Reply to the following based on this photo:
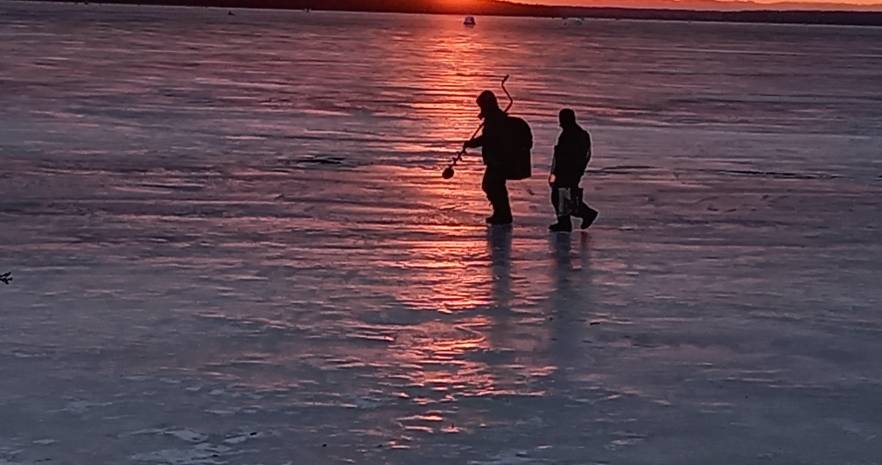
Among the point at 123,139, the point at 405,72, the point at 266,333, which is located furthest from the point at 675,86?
the point at 266,333

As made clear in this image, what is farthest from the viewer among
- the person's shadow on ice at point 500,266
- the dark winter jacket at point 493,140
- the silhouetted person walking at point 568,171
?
the dark winter jacket at point 493,140

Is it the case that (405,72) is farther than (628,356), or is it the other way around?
(405,72)

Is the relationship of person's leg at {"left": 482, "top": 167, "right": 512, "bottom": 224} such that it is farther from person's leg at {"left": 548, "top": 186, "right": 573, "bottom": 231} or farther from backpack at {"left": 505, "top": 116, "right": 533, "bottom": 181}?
person's leg at {"left": 548, "top": 186, "right": 573, "bottom": 231}

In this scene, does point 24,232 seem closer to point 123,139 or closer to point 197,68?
point 123,139

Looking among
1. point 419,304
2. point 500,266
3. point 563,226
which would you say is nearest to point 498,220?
point 563,226

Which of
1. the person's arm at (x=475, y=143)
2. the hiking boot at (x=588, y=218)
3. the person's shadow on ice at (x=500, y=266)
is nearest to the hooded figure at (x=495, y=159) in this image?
the person's arm at (x=475, y=143)

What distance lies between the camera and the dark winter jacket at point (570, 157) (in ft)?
39.7

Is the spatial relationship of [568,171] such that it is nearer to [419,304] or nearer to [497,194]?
[497,194]

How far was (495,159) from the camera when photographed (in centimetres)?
1246

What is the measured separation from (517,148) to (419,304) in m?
3.67

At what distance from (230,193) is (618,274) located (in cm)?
515

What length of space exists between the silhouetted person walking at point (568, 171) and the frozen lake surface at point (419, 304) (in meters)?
0.32

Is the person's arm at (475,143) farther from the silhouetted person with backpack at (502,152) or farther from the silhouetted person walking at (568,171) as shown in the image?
the silhouetted person walking at (568,171)

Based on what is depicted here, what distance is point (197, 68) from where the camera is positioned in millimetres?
41469
